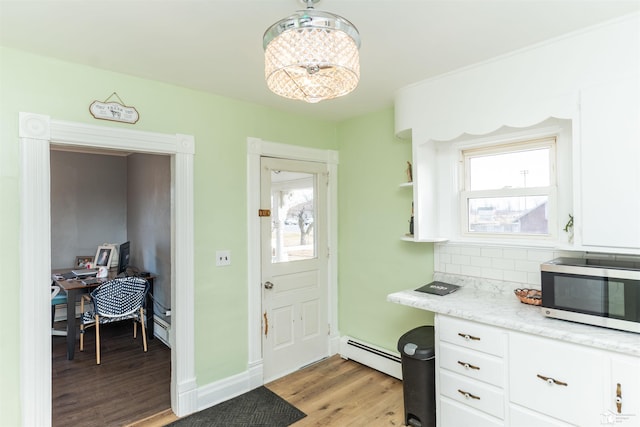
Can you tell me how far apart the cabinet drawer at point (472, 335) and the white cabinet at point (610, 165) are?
698 mm

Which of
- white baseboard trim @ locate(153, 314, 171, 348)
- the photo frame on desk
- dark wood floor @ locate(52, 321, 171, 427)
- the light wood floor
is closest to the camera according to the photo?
the light wood floor

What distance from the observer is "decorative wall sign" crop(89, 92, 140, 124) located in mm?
2213

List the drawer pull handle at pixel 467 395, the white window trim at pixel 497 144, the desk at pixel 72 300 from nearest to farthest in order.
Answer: the drawer pull handle at pixel 467 395 → the white window trim at pixel 497 144 → the desk at pixel 72 300

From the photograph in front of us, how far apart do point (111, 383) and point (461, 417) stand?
2912 mm

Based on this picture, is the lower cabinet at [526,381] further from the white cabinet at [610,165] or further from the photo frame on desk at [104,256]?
the photo frame on desk at [104,256]

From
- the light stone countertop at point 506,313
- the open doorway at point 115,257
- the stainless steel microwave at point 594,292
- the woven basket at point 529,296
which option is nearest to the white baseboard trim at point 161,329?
the open doorway at point 115,257

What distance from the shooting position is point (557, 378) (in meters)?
1.74

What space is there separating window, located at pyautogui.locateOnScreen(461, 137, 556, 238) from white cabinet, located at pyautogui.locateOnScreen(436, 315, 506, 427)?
81 cm

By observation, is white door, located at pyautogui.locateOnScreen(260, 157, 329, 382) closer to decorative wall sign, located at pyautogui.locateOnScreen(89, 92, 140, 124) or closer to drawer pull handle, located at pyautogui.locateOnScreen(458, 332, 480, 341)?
decorative wall sign, located at pyautogui.locateOnScreen(89, 92, 140, 124)

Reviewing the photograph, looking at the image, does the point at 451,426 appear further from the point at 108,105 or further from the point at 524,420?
the point at 108,105

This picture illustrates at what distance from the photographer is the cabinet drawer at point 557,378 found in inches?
64.6

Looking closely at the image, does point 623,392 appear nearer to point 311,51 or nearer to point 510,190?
point 510,190

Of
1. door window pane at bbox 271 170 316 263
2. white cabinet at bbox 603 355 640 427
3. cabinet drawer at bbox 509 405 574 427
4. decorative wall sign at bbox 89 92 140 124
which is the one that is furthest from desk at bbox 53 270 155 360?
white cabinet at bbox 603 355 640 427

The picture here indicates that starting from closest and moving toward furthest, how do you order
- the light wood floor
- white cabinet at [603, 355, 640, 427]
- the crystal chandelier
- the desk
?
the crystal chandelier
white cabinet at [603, 355, 640, 427]
the light wood floor
the desk
